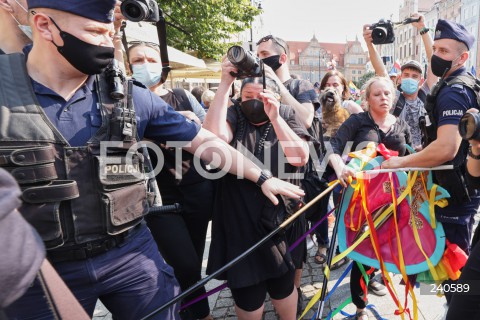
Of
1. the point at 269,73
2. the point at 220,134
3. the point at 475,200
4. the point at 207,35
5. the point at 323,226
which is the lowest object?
the point at 323,226

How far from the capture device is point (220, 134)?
6.55ft

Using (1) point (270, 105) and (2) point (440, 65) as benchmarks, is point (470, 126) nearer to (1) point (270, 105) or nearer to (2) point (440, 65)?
(2) point (440, 65)

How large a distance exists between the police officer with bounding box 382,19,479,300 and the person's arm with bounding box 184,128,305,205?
883 mm

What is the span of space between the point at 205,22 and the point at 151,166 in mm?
10344

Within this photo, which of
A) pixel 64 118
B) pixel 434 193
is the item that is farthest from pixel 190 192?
pixel 434 193

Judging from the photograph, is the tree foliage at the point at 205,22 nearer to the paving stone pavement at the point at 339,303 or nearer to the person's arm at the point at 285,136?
the paving stone pavement at the point at 339,303

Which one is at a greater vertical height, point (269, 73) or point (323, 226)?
point (269, 73)

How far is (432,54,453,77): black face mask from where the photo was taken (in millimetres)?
2162

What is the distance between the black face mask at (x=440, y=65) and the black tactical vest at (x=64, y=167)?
198 centimetres

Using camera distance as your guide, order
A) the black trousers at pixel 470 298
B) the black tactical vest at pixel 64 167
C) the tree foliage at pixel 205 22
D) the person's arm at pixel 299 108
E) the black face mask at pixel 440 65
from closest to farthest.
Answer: the black tactical vest at pixel 64 167
the black trousers at pixel 470 298
the black face mask at pixel 440 65
the person's arm at pixel 299 108
the tree foliage at pixel 205 22

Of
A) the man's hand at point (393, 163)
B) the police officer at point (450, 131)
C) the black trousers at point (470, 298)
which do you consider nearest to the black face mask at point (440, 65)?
the police officer at point (450, 131)

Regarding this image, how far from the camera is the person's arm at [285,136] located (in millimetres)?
1921

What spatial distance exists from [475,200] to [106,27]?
230cm

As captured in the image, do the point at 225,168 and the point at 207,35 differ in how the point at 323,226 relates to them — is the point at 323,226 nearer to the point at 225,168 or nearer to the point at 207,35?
the point at 225,168
